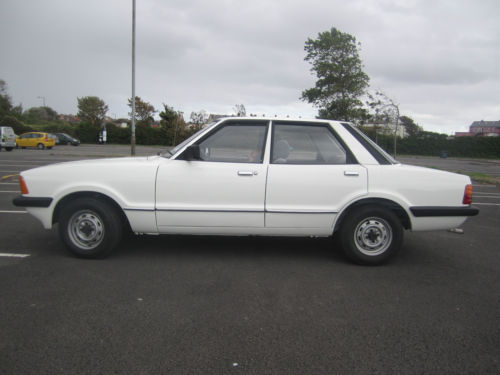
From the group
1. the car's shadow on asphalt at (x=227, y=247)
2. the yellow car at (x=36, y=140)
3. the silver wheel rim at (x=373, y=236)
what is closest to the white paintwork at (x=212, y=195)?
the car's shadow on asphalt at (x=227, y=247)

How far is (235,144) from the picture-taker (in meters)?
4.34

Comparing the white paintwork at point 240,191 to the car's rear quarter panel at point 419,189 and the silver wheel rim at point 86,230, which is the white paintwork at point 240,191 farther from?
the silver wheel rim at point 86,230

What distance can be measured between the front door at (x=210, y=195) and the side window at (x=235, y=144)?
10 cm

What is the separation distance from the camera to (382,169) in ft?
13.8

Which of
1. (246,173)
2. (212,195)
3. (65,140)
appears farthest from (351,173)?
(65,140)

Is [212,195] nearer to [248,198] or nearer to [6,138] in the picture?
[248,198]

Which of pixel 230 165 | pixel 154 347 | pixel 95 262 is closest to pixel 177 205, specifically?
pixel 230 165

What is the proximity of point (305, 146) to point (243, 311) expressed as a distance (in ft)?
6.89

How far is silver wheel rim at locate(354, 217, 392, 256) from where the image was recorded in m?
4.17

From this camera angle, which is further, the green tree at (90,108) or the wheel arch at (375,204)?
the green tree at (90,108)

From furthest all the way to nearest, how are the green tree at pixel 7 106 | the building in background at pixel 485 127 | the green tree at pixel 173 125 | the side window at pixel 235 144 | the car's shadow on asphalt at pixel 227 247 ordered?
the building in background at pixel 485 127
the green tree at pixel 7 106
the green tree at pixel 173 125
the car's shadow on asphalt at pixel 227 247
the side window at pixel 235 144

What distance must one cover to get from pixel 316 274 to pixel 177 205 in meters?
1.67

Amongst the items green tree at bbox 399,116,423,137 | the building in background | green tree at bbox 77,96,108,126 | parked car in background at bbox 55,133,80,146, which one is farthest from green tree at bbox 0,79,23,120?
the building in background

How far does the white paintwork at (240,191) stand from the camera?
411cm
